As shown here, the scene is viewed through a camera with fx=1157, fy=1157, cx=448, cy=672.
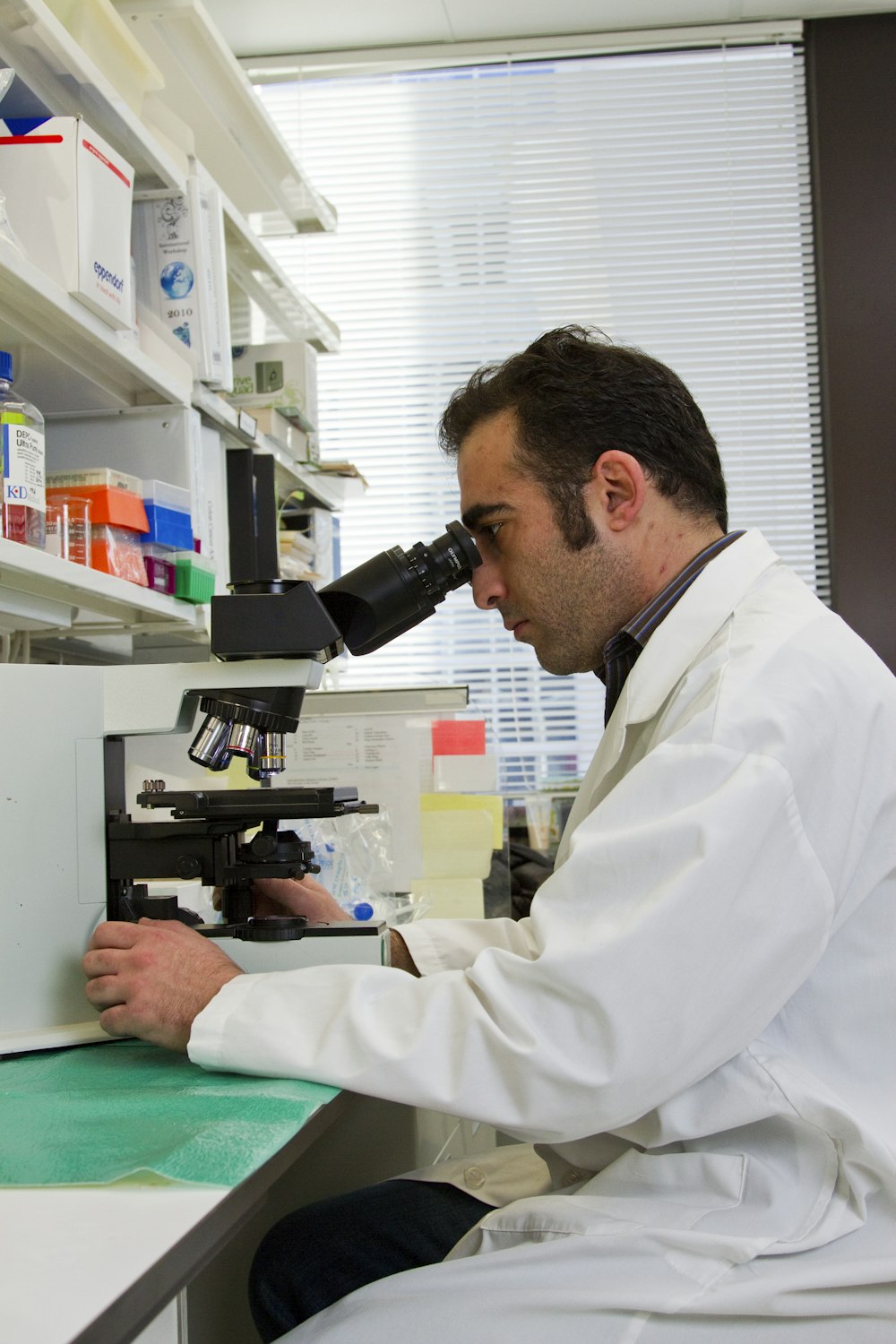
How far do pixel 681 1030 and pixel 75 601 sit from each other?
1152mm

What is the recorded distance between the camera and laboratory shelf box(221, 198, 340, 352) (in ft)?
6.97

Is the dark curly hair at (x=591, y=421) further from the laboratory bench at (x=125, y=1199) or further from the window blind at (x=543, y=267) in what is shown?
the window blind at (x=543, y=267)

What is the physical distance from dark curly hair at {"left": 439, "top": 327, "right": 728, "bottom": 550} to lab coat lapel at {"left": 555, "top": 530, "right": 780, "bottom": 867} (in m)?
0.20

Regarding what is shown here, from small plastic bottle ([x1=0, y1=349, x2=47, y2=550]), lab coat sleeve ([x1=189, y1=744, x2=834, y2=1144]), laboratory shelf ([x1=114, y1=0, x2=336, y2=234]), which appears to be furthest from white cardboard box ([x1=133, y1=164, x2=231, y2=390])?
lab coat sleeve ([x1=189, y1=744, x2=834, y2=1144])

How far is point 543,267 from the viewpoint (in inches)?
131

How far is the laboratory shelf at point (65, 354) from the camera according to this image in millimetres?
1325

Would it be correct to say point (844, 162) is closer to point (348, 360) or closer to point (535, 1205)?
point (348, 360)

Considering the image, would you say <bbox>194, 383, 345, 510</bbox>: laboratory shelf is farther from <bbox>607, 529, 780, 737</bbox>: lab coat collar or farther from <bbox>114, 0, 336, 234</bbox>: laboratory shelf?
<bbox>607, 529, 780, 737</bbox>: lab coat collar

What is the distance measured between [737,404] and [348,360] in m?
1.13

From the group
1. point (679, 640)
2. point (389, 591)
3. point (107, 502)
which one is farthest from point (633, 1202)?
point (107, 502)

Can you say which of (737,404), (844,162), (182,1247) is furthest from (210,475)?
(844,162)

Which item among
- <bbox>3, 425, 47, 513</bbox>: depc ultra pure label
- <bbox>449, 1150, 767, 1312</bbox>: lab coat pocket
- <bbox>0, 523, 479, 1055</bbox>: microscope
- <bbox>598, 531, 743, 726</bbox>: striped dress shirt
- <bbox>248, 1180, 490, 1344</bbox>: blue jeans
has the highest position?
<bbox>3, 425, 47, 513</bbox>: depc ultra pure label

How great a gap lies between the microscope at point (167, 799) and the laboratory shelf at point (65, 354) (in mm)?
471

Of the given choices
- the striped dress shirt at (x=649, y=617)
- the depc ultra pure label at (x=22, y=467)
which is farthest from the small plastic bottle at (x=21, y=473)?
the striped dress shirt at (x=649, y=617)
